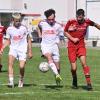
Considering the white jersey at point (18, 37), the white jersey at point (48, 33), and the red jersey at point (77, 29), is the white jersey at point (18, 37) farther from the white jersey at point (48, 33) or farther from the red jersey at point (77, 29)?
the red jersey at point (77, 29)

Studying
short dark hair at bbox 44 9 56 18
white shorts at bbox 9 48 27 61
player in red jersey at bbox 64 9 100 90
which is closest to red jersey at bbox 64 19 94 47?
player in red jersey at bbox 64 9 100 90

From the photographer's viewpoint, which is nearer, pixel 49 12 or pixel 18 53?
pixel 49 12

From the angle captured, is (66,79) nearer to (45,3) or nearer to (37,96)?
(37,96)

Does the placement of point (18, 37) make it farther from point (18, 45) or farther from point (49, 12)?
point (49, 12)

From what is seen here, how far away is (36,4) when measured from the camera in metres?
70.6

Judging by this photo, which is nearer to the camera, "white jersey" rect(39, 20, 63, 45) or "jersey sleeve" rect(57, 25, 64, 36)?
"white jersey" rect(39, 20, 63, 45)

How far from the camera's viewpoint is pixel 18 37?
1653cm

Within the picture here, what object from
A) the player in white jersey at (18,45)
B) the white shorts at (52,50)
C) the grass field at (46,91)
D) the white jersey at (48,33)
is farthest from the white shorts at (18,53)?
the grass field at (46,91)

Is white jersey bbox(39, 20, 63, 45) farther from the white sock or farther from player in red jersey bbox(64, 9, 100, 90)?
the white sock

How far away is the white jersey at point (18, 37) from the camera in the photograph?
16531 mm

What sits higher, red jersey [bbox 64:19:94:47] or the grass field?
red jersey [bbox 64:19:94:47]

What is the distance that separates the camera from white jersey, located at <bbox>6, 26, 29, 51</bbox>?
651 inches

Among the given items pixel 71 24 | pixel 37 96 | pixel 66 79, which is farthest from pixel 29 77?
pixel 37 96

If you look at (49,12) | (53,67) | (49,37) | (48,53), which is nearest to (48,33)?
(49,37)
